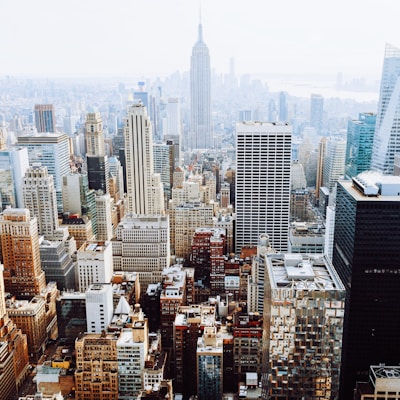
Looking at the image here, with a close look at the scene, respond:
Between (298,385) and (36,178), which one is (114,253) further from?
(298,385)

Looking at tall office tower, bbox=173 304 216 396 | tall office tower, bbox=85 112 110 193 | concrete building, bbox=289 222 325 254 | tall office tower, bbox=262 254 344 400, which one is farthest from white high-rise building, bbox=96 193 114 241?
tall office tower, bbox=262 254 344 400

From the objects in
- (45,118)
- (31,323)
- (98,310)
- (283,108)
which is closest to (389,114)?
(283,108)

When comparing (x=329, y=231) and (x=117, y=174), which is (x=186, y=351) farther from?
(x=117, y=174)

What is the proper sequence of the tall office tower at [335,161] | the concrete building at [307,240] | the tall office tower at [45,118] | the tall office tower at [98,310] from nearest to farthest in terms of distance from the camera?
the tall office tower at [98,310] < the concrete building at [307,240] < the tall office tower at [335,161] < the tall office tower at [45,118]

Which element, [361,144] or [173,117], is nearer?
[361,144]

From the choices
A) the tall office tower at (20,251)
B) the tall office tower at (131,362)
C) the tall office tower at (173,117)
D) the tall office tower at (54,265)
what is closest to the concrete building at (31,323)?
the tall office tower at (20,251)

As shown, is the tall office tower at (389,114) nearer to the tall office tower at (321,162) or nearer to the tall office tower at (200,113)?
the tall office tower at (321,162)
